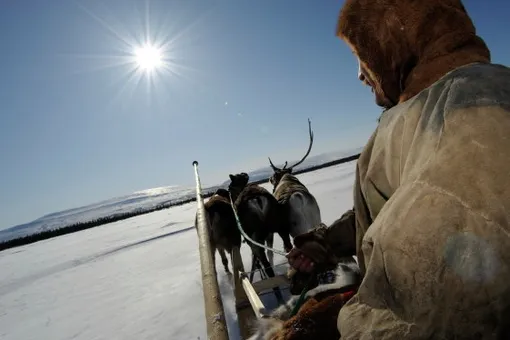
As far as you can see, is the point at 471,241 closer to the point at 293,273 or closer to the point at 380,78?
the point at 380,78

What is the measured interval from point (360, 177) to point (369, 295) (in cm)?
54

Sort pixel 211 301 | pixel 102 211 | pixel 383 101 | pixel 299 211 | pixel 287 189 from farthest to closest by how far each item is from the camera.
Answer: pixel 102 211
pixel 287 189
pixel 299 211
pixel 211 301
pixel 383 101

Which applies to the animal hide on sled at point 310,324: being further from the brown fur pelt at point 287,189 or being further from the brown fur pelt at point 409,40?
the brown fur pelt at point 287,189

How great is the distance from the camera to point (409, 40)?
3.21 ft

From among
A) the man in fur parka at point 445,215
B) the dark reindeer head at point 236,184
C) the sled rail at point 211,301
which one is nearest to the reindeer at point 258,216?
the dark reindeer head at point 236,184

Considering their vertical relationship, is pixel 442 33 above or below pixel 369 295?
above

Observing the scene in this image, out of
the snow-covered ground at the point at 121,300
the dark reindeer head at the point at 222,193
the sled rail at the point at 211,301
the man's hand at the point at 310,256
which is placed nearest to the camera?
the man's hand at the point at 310,256

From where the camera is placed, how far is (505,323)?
1.65 ft

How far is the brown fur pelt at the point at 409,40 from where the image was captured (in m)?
0.90

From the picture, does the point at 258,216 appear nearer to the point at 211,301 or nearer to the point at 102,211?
the point at 211,301

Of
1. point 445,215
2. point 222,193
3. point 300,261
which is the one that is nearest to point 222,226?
point 222,193

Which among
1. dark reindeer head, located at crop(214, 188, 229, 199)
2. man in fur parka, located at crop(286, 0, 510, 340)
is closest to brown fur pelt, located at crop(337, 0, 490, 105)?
man in fur parka, located at crop(286, 0, 510, 340)

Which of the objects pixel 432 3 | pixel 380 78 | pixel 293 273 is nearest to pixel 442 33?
pixel 432 3

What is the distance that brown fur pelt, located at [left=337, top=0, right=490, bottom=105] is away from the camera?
90 cm
